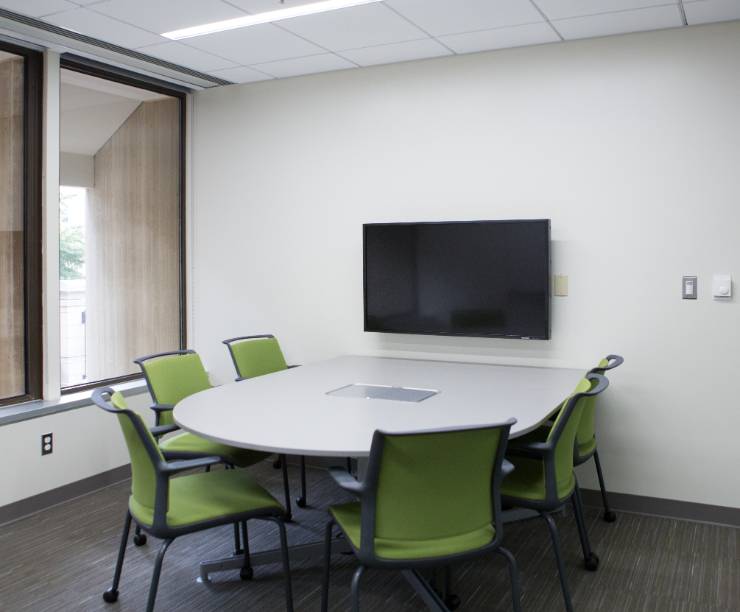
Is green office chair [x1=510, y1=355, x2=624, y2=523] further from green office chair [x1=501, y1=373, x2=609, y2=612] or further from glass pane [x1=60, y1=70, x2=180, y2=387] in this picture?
glass pane [x1=60, y1=70, x2=180, y2=387]

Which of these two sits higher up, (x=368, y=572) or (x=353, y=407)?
(x=353, y=407)

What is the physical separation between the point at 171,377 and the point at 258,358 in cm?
75

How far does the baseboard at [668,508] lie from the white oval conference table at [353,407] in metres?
0.75

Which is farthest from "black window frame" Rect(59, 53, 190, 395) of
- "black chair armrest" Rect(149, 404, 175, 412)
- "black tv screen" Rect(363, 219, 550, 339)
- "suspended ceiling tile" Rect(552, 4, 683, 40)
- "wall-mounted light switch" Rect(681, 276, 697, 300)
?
"wall-mounted light switch" Rect(681, 276, 697, 300)

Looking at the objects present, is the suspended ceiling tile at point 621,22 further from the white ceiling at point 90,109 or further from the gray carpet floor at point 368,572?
the white ceiling at point 90,109

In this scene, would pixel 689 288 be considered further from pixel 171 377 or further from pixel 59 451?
pixel 59 451

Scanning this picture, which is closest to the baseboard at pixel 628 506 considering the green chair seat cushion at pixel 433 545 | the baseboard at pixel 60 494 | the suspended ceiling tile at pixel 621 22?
the baseboard at pixel 60 494

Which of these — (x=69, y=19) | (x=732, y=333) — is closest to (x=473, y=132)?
(x=732, y=333)

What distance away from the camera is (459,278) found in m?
4.30

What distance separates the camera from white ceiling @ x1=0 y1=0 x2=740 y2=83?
344 cm

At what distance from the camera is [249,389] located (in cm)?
344

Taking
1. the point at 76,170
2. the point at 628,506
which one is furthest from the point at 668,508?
the point at 76,170

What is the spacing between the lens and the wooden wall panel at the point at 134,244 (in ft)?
15.6

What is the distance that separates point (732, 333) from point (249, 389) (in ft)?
8.32
